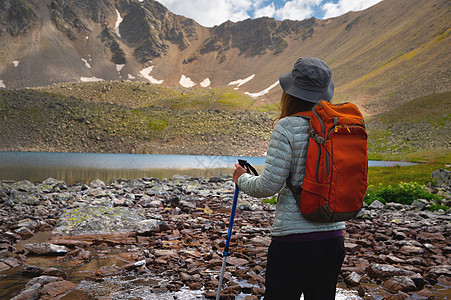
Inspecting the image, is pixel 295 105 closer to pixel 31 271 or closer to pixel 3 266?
pixel 31 271

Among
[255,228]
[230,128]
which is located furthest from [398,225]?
[230,128]

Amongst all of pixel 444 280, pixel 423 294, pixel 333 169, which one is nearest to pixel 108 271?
pixel 333 169

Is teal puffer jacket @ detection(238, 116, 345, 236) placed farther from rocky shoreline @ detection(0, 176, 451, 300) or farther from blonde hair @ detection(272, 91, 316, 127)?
rocky shoreline @ detection(0, 176, 451, 300)

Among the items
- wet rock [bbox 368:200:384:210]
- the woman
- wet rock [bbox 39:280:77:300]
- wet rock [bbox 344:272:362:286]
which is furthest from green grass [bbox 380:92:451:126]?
wet rock [bbox 39:280:77:300]

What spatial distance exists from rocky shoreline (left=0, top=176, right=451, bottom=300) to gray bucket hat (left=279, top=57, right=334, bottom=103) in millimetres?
3812

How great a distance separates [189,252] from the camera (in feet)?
23.3

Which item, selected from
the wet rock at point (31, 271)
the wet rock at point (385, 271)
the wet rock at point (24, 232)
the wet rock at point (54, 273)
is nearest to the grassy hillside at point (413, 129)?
the wet rock at point (385, 271)

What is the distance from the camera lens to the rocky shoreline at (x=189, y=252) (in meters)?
5.32

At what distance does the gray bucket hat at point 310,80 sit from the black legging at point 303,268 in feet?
4.74

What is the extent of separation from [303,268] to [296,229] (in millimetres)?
370

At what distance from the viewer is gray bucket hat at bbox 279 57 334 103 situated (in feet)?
9.39

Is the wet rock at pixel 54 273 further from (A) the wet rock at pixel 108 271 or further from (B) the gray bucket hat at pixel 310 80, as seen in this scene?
(B) the gray bucket hat at pixel 310 80

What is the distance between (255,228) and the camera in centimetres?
951

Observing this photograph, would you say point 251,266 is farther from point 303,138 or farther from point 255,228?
point 303,138
